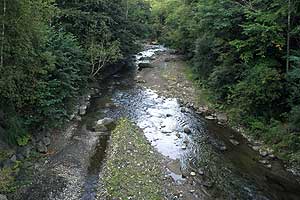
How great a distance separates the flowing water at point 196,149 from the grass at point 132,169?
2.21 feet

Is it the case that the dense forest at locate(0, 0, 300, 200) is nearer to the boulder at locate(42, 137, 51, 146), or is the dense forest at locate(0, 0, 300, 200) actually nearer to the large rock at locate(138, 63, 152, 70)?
the boulder at locate(42, 137, 51, 146)

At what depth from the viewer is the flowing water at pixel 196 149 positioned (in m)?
14.8

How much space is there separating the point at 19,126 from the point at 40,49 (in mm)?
4440

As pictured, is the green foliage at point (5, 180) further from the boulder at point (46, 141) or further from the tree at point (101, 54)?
the tree at point (101, 54)

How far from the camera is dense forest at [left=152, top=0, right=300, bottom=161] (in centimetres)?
1838

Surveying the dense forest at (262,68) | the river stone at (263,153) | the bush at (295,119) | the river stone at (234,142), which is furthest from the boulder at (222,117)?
the bush at (295,119)

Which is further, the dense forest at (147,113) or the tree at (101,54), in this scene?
the tree at (101,54)

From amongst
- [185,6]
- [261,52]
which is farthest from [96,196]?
[185,6]

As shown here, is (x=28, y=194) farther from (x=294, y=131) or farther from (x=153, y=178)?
(x=294, y=131)

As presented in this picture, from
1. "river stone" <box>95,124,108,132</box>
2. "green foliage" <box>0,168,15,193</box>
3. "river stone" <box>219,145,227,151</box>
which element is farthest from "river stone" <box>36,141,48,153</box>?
"river stone" <box>219,145,227,151</box>

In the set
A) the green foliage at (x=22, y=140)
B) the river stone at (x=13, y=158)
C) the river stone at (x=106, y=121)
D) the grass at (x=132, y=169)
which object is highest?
the green foliage at (x=22, y=140)

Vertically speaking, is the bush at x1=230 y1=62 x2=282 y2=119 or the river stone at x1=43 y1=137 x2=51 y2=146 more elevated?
the bush at x1=230 y1=62 x2=282 y2=119

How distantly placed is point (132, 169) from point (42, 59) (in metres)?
7.58

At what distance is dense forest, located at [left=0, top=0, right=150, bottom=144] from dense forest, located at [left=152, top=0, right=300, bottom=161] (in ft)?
33.3
